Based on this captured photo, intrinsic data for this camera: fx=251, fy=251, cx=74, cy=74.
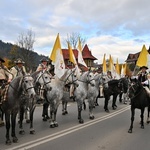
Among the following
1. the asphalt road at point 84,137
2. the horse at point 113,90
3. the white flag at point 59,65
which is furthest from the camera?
the horse at point 113,90

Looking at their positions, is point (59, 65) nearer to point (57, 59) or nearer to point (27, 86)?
point (57, 59)

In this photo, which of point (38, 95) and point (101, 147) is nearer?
point (101, 147)

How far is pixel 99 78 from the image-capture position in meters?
13.4

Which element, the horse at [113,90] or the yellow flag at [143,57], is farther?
the horse at [113,90]

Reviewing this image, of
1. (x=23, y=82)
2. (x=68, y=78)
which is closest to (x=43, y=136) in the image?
(x=23, y=82)

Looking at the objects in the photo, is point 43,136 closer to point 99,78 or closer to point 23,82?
point 23,82

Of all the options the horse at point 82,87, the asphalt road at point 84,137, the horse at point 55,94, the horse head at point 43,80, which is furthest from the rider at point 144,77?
the horse head at point 43,80

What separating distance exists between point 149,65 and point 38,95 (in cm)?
514

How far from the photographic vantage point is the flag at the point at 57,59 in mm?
10594

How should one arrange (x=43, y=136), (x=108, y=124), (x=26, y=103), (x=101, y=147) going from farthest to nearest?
1. (x=108, y=124)
2. (x=26, y=103)
3. (x=43, y=136)
4. (x=101, y=147)

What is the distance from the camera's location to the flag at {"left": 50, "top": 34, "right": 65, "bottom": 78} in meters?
10.6

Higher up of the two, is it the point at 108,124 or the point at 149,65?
the point at 149,65

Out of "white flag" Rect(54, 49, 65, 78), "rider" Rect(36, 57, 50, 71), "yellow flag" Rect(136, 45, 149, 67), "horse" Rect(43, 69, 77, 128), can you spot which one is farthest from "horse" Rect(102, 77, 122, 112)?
"rider" Rect(36, 57, 50, 71)

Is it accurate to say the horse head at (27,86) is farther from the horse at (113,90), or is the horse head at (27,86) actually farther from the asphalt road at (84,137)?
the horse at (113,90)
